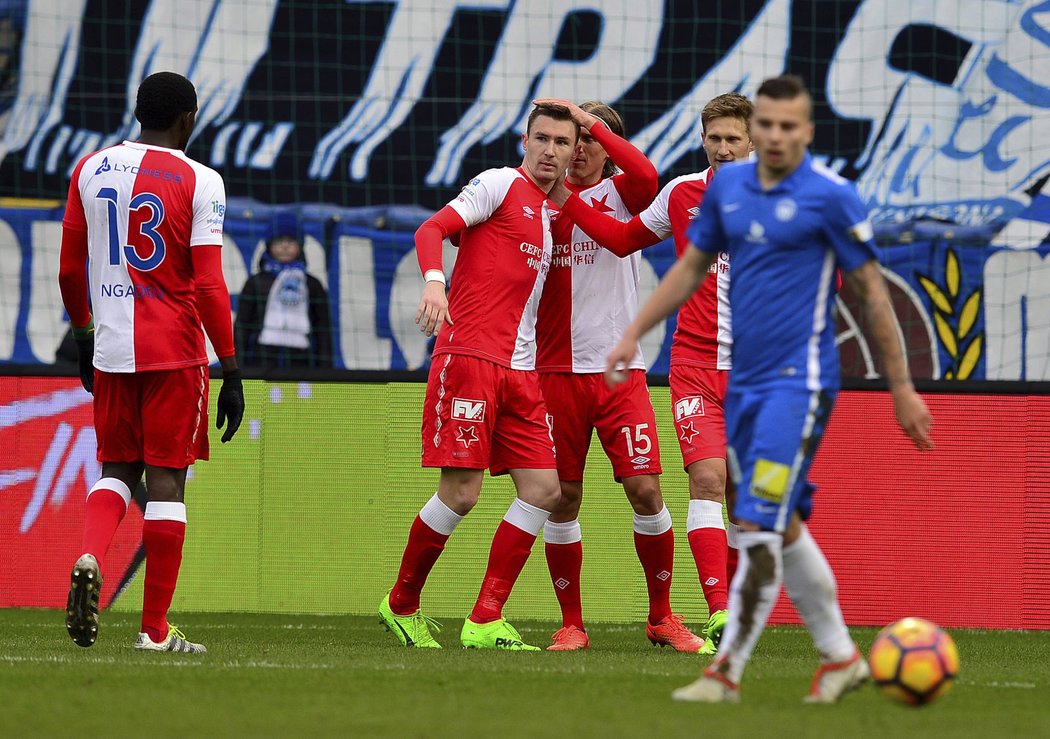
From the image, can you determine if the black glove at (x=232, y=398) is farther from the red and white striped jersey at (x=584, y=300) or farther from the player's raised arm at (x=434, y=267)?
the red and white striped jersey at (x=584, y=300)

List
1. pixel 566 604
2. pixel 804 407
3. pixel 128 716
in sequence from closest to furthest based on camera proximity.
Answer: pixel 128 716 → pixel 804 407 → pixel 566 604

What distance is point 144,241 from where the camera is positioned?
19.6 feet

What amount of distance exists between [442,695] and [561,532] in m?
2.48

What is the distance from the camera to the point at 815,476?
342 inches

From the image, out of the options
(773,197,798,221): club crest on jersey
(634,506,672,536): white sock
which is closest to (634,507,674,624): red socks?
(634,506,672,536): white sock

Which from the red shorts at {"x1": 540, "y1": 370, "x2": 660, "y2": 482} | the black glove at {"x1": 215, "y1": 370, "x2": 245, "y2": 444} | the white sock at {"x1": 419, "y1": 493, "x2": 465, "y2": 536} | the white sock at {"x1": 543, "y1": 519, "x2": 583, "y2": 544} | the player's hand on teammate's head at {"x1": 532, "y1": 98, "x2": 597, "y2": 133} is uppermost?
the player's hand on teammate's head at {"x1": 532, "y1": 98, "x2": 597, "y2": 133}

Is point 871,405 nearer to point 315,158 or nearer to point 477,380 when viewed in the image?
point 477,380

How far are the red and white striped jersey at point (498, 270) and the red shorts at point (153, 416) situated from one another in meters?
1.16

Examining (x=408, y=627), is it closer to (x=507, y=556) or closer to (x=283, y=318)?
(x=507, y=556)

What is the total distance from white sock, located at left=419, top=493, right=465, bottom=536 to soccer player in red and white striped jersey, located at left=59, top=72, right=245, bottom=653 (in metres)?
1.16

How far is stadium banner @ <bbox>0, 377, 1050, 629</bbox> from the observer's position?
28.3ft

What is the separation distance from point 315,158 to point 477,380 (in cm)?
735

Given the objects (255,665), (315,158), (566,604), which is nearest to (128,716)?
(255,665)

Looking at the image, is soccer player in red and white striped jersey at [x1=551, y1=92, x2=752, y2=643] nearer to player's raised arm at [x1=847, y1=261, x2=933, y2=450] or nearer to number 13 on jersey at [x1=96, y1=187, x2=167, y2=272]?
number 13 on jersey at [x1=96, y1=187, x2=167, y2=272]
